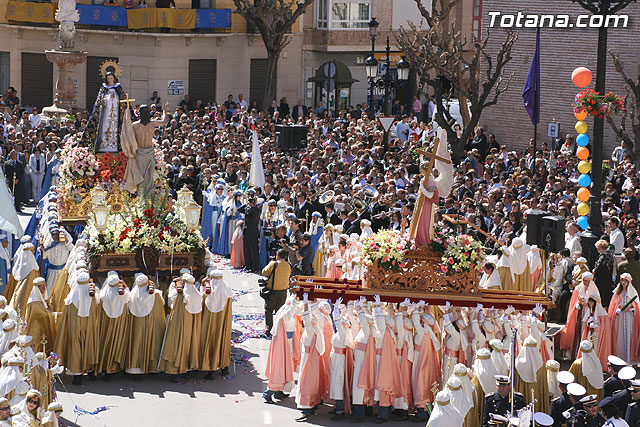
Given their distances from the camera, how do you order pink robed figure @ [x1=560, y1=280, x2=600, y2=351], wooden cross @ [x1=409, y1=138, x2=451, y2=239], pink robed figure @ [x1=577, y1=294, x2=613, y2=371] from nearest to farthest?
wooden cross @ [x1=409, y1=138, x2=451, y2=239]
pink robed figure @ [x1=577, y1=294, x2=613, y2=371]
pink robed figure @ [x1=560, y1=280, x2=600, y2=351]

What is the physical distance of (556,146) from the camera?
31.0 metres

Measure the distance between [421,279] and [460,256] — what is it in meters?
0.56

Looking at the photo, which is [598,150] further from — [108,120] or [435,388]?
[108,120]

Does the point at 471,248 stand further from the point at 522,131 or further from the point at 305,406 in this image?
the point at 522,131

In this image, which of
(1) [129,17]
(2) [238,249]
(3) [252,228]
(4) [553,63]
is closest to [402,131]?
(4) [553,63]

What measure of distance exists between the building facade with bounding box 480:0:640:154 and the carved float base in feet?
61.6

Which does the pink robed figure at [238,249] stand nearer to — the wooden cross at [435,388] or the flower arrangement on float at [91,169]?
the flower arrangement on float at [91,169]

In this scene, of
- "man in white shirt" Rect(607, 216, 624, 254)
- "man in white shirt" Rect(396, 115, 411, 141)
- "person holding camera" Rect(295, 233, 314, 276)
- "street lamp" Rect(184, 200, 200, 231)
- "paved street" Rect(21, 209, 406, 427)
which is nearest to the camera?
"paved street" Rect(21, 209, 406, 427)

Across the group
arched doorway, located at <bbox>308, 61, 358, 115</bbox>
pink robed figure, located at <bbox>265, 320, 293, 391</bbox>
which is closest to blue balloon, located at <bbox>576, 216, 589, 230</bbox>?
pink robed figure, located at <bbox>265, 320, 293, 391</bbox>

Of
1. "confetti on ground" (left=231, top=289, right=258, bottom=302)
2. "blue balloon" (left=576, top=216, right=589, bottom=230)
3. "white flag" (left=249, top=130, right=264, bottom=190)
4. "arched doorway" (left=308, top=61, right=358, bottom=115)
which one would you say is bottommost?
"confetti on ground" (left=231, top=289, right=258, bottom=302)

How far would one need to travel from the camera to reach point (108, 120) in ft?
64.7

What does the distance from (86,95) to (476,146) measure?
18.9 metres

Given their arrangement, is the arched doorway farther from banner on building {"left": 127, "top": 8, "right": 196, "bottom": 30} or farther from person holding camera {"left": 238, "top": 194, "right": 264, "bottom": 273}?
person holding camera {"left": 238, "top": 194, "right": 264, "bottom": 273}

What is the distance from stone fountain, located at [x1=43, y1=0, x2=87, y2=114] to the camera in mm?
35281
